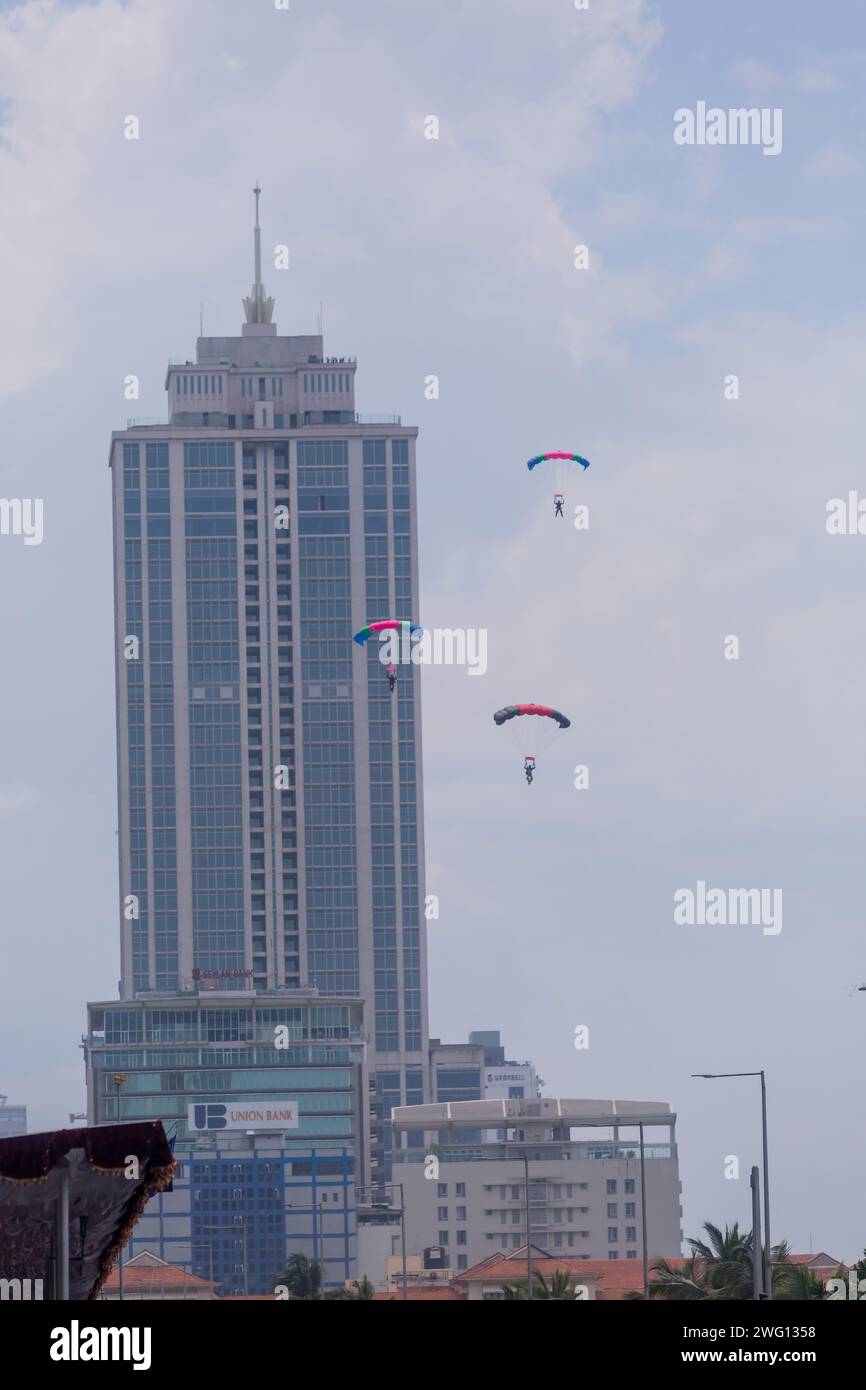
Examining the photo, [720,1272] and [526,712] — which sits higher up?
[526,712]

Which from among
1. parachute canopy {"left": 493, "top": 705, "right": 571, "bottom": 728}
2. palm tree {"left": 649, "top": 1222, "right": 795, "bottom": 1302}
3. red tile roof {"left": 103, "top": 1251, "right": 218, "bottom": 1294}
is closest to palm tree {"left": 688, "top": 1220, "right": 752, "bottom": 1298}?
palm tree {"left": 649, "top": 1222, "right": 795, "bottom": 1302}

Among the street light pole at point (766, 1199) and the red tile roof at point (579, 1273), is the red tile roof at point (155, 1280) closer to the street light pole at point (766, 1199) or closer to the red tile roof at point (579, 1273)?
the red tile roof at point (579, 1273)

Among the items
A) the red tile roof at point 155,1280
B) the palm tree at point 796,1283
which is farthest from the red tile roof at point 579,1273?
the palm tree at point 796,1283

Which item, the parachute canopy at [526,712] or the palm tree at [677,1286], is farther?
the parachute canopy at [526,712]

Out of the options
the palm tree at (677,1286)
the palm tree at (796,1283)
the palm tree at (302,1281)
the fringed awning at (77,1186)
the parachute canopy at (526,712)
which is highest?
the parachute canopy at (526,712)

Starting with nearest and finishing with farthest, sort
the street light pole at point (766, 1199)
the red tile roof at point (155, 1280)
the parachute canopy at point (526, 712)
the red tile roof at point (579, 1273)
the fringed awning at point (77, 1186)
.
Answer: the fringed awning at point (77, 1186) < the street light pole at point (766, 1199) < the parachute canopy at point (526, 712) < the red tile roof at point (579, 1273) < the red tile roof at point (155, 1280)

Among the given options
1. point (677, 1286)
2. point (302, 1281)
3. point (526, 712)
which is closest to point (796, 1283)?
point (677, 1286)

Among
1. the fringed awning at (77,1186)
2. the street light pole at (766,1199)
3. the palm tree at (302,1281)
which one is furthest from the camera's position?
the palm tree at (302,1281)

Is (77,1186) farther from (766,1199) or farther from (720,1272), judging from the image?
(720,1272)
